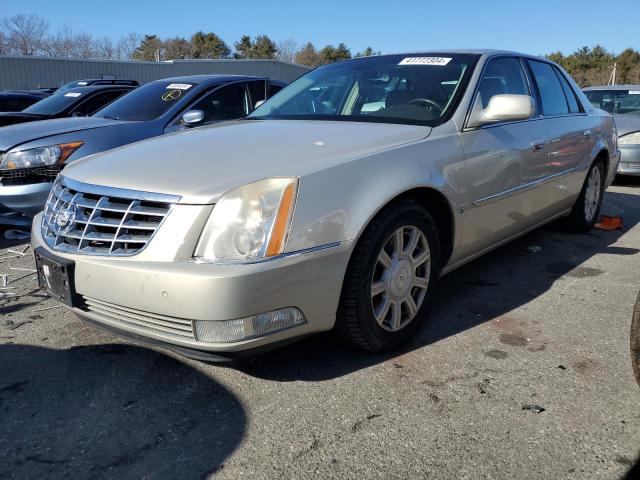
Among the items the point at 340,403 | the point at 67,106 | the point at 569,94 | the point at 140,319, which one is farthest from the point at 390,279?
the point at 67,106

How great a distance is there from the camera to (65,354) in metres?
2.84

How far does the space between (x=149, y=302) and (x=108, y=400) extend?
0.56 m

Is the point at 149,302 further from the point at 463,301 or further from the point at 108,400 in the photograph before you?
the point at 463,301

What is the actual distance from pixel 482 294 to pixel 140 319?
2279 millimetres

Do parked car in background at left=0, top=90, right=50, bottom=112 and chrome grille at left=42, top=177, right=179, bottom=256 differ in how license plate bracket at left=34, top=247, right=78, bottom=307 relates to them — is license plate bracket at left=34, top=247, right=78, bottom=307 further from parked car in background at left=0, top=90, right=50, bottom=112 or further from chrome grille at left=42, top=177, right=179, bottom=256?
parked car in background at left=0, top=90, right=50, bottom=112

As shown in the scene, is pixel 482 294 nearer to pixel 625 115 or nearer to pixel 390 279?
pixel 390 279

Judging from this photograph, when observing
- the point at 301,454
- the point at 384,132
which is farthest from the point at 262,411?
the point at 384,132

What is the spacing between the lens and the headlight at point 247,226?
2156 millimetres

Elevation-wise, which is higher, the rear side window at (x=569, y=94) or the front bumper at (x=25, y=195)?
the rear side window at (x=569, y=94)

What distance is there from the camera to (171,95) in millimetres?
5582

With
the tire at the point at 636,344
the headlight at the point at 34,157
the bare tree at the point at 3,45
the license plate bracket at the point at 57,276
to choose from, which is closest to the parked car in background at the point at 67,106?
the headlight at the point at 34,157

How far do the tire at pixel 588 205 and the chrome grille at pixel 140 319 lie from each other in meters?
3.93

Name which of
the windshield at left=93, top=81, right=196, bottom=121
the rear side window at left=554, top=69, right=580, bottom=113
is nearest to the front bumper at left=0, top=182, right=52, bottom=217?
the windshield at left=93, top=81, right=196, bottom=121

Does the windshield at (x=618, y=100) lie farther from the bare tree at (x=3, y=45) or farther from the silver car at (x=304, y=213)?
the bare tree at (x=3, y=45)
